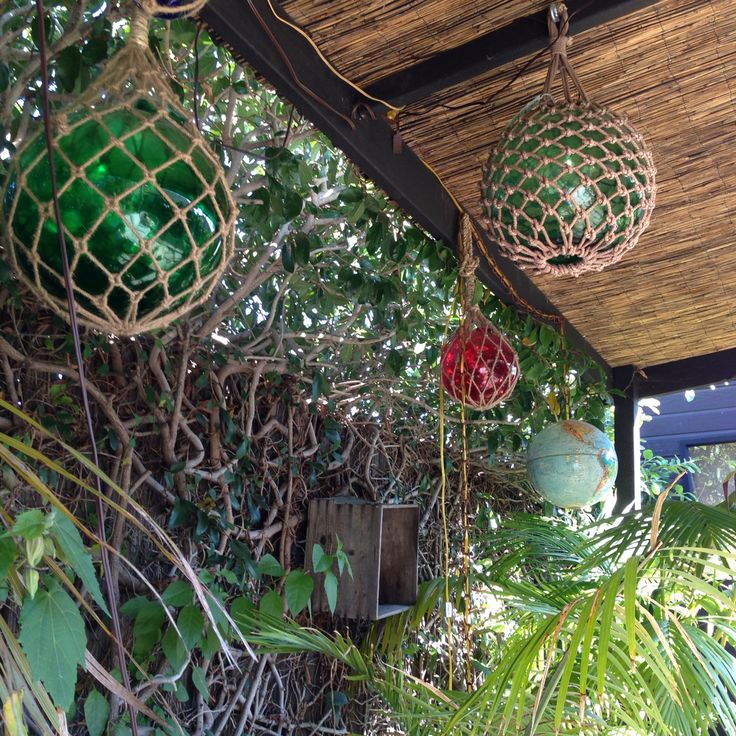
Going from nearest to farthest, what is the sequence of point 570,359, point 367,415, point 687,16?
point 687,16
point 570,359
point 367,415

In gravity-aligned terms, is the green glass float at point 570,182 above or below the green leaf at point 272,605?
above

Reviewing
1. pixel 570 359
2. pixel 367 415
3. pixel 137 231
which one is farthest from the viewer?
pixel 367 415

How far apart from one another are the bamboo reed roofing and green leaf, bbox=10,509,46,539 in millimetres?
1029

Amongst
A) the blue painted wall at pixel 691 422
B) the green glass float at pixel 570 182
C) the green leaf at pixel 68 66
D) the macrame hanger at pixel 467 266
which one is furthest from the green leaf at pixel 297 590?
the blue painted wall at pixel 691 422

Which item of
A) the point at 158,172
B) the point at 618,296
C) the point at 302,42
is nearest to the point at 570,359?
the point at 618,296

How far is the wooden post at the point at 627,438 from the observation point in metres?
2.99

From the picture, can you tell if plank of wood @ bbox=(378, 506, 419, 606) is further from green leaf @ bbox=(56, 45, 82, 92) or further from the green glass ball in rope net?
green leaf @ bbox=(56, 45, 82, 92)

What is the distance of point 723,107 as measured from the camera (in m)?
1.83

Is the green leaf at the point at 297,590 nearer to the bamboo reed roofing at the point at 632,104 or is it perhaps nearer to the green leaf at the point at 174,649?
the green leaf at the point at 174,649

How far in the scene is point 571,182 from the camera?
1.19m

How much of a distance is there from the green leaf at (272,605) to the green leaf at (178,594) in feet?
0.91

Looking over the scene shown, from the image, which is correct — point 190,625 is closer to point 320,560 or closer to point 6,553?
point 320,560

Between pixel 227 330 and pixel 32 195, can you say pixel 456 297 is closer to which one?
pixel 227 330

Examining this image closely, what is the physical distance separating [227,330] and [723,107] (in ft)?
4.77
